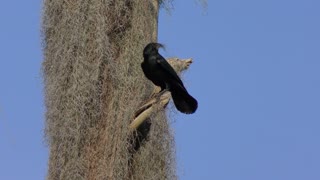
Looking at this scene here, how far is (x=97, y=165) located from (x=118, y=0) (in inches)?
38.0

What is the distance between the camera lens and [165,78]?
468cm

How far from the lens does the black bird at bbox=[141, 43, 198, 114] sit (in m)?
4.66

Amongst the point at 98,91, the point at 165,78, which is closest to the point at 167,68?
the point at 165,78

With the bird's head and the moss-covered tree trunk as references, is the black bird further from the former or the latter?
the moss-covered tree trunk

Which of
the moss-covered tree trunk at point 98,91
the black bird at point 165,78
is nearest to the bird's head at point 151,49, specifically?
the black bird at point 165,78

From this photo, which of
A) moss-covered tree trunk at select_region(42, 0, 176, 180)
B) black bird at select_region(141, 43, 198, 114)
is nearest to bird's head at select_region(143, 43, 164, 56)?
black bird at select_region(141, 43, 198, 114)

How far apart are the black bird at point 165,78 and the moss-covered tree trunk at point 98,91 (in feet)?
0.50

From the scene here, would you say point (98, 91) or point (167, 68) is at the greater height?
point (167, 68)

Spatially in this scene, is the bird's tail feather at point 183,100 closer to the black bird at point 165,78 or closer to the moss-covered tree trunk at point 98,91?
the black bird at point 165,78

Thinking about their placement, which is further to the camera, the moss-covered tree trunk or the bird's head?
the bird's head

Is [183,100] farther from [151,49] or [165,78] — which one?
[151,49]

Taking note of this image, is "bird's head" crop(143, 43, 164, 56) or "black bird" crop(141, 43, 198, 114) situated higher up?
"bird's head" crop(143, 43, 164, 56)

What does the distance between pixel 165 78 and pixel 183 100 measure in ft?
0.49

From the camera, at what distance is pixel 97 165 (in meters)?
4.53
